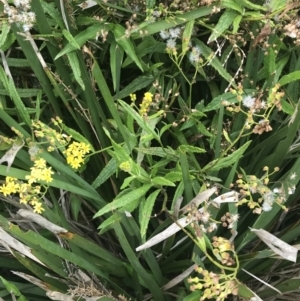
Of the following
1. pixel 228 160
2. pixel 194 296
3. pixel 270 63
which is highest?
pixel 270 63

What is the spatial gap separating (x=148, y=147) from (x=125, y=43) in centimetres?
19

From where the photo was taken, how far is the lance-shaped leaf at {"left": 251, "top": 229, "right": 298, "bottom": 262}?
26.9 inches

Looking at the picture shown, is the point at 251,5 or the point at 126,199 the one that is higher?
the point at 251,5

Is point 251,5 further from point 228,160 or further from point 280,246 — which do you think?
point 280,246

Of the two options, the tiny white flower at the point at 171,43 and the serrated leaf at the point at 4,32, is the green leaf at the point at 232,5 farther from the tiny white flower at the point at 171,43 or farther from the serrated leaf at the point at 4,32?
the serrated leaf at the point at 4,32

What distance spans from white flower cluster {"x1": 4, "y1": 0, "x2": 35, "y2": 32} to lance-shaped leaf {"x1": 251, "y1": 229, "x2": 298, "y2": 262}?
0.49m

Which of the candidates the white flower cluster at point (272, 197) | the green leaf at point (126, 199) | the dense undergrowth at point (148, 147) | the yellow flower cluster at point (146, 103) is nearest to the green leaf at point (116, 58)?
the dense undergrowth at point (148, 147)

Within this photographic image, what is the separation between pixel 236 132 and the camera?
85 cm

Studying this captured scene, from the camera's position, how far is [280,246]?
0.69m

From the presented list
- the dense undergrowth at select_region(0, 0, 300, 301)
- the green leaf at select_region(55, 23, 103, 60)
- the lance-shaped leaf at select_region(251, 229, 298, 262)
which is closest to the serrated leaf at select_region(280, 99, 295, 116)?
the dense undergrowth at select_region(0, 0, 300, 301)

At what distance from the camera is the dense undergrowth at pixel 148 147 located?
0.71 meters

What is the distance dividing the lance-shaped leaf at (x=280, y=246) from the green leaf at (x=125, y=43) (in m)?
0.34

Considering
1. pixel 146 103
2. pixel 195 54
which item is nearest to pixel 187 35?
pixel 195 54

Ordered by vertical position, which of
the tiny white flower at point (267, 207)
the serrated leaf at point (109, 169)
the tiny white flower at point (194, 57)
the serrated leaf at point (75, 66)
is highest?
the serrated leaf at point (75, 66)
